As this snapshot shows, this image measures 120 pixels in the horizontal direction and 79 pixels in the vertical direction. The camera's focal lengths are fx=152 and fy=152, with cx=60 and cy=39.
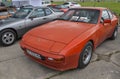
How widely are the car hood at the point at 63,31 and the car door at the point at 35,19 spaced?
1844 mm

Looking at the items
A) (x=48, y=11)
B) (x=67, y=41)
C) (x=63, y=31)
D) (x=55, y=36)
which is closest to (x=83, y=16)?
(x=63, y=31)

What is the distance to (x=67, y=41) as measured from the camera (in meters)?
3.26

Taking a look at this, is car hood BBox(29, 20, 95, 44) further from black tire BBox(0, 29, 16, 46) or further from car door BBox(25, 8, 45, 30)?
car door BBox(25, 8, 45, 30)

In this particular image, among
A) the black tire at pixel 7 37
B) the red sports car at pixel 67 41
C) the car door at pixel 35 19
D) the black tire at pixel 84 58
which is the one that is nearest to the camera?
the red sports car at pixel 67 41

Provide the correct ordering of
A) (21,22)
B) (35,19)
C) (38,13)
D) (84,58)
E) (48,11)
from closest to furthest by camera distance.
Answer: (84,58), (21,22), (35,19), (38,13), (48,11)

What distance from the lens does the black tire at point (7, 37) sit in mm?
5091

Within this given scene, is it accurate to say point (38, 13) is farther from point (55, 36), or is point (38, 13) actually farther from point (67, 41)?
point (67, 41)

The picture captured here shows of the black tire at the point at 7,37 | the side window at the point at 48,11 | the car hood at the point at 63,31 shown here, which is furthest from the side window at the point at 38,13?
the car hood at the point at 63,31

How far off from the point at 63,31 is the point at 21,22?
2.37 metres

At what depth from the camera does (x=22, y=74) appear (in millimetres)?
3416

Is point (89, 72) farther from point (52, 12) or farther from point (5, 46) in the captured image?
point (52, 12)

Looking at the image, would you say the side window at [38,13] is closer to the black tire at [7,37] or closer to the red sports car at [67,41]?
the black tire at [7,37]

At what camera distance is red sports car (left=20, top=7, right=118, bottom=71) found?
310cm

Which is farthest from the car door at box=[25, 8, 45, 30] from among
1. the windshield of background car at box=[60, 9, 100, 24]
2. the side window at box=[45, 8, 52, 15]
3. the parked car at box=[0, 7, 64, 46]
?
the windshield of background car at box=[60, 9, 100, 24]
